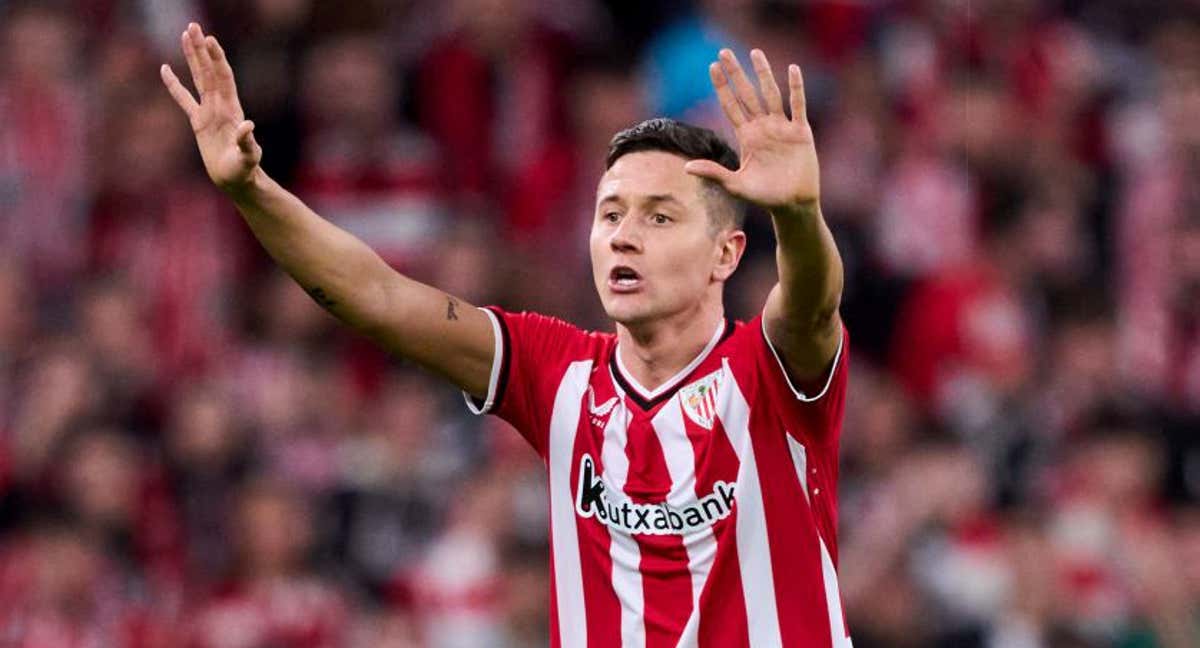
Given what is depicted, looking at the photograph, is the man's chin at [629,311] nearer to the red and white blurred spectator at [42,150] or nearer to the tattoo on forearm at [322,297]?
the tattoo on forearm at [322,297]

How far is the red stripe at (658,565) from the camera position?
16.8ft

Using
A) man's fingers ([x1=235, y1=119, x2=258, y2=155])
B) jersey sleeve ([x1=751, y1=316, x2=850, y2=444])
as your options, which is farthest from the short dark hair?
man's fingers ([x1=235, y1=119, x2=258, y2=155])

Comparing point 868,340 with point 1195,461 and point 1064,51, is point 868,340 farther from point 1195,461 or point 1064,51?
point 1064,51

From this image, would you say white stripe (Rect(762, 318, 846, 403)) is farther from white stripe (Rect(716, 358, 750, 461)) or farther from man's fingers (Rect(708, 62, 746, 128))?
man's fingers (Rect(708, 62, 746, 128))

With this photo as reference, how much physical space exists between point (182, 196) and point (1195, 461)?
5038mm

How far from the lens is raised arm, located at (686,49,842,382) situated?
4.80m

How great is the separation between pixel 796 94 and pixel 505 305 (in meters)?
5.78

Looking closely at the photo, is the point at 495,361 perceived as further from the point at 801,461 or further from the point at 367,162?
the point at 367,162

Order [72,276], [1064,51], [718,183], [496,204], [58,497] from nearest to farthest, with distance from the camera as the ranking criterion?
[718,183] < [58,497] < [72,276] < [496,204] < [1064,51]

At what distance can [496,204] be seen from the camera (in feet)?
37.6

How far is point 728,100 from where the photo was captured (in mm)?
4898

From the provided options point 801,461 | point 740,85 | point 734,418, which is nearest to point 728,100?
point 740,85

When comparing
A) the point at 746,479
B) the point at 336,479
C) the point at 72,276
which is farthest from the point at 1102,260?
the point at 746,479

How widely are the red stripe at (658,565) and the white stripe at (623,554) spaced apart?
0.02 meters
